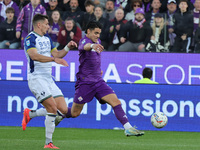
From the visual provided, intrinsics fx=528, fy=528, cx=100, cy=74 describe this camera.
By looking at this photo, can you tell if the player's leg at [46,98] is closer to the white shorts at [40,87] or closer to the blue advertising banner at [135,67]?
the white shorts at [40,87]

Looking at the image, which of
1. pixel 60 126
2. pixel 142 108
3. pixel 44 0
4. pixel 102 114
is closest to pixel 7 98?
pixel 60 126

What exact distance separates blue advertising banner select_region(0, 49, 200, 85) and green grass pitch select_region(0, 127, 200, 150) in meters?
3.89

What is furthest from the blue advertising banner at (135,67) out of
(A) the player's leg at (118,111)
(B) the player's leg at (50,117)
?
(B) the player's leg at (50,117)

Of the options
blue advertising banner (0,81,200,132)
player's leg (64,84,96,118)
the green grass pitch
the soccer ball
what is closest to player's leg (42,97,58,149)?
the green grass pitch

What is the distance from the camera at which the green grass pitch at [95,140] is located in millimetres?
9078

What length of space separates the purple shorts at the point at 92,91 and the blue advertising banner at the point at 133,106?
3221mm

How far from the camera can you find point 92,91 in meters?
9.60

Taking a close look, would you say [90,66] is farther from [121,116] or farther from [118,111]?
[121,116]

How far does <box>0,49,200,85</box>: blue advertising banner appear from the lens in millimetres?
16297

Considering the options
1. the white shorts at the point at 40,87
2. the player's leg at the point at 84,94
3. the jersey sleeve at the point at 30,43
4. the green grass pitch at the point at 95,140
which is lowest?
the green grass pitch at the point at 95,140

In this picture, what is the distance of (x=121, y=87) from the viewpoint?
43.1 feet

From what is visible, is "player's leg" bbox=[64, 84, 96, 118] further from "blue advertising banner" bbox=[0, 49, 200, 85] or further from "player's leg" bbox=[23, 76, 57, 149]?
"blue advertising banner" bbox=[0, 49, 200, 85]

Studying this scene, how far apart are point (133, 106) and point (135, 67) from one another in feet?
11.7

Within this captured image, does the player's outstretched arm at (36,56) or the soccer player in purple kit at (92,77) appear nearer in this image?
the player's outstretched arm at (36,56)
